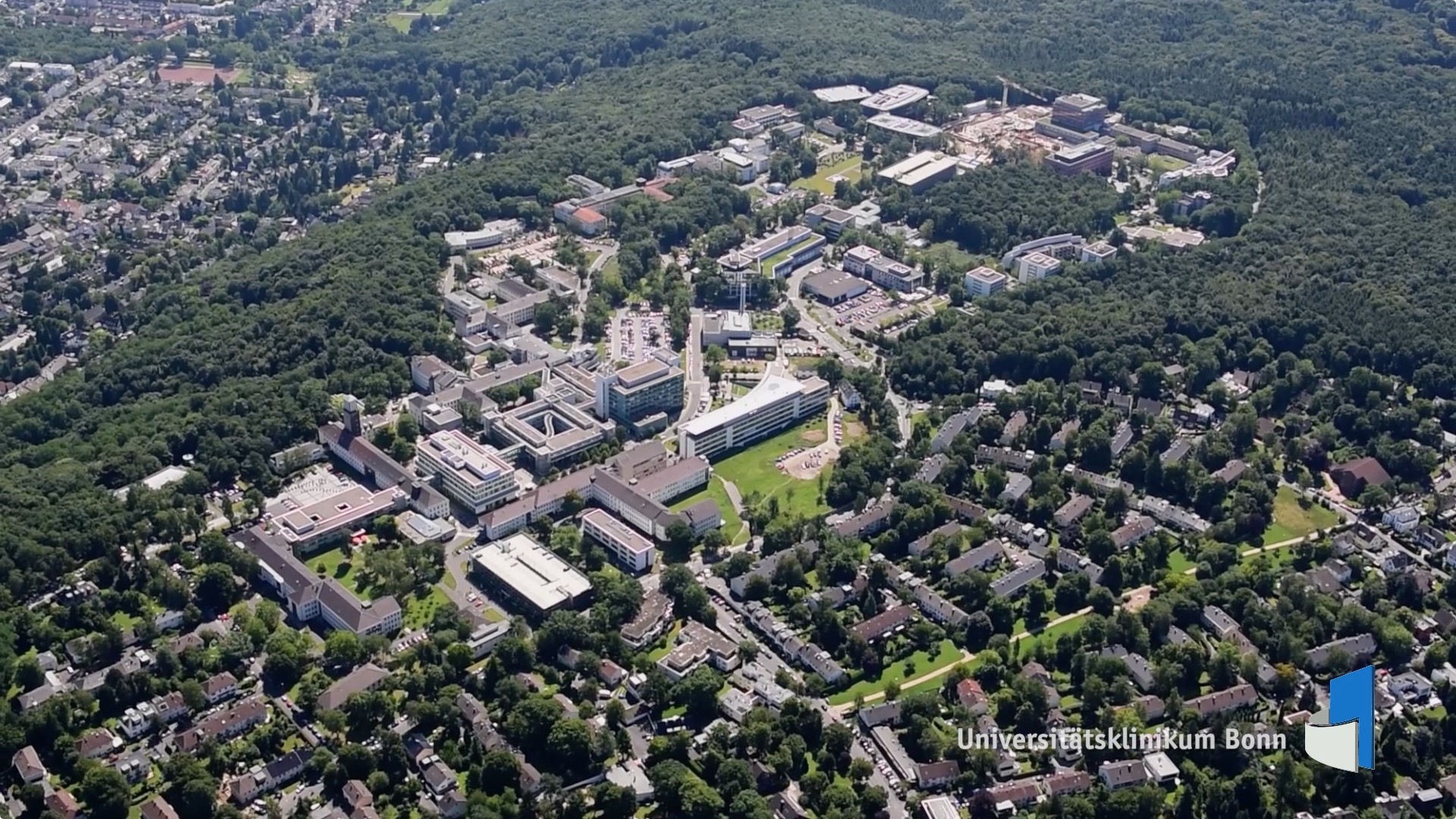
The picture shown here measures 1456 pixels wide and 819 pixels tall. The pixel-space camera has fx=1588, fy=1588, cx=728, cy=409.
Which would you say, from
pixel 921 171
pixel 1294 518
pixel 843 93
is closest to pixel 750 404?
pixel 1294 518

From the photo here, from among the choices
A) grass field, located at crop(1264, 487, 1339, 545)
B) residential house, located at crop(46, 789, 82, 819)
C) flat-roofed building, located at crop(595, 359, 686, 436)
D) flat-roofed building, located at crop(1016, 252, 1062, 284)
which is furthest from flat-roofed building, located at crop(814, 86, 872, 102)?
residential house, located at crop(46, 789, 82, 819)

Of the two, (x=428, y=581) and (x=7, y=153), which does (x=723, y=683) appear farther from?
(x=7, y=153)

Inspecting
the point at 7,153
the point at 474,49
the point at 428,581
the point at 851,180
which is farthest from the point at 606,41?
the point at 428,581

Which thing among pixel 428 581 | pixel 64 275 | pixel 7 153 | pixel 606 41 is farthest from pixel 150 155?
pixel 428 581

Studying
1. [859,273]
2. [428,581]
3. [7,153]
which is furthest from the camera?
[7,153]

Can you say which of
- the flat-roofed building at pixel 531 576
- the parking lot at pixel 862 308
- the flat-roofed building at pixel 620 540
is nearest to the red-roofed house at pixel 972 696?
the flat-roofed building at pixel 620 540

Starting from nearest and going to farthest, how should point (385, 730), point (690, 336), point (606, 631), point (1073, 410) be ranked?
point (385, 730) → point (606, 631) → point (1073, 410) → point (690, 336)

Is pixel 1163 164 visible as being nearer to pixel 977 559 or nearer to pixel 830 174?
pixel 830 174

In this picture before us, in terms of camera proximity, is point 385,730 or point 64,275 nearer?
point 385,730

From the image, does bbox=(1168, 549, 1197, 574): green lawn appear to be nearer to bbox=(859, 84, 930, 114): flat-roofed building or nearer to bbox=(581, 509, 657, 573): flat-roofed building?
bbox=(581, 509, 657, 573): flat-roofed building
